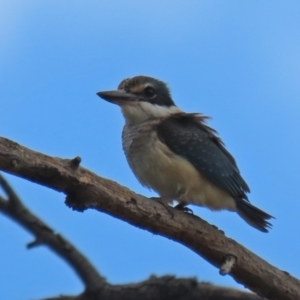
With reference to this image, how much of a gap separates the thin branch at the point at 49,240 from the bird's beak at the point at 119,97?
226cm

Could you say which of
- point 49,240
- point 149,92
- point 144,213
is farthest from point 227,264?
point 149,92

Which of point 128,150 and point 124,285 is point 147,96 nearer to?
point 128,150

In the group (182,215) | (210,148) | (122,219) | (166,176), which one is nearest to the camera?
(122,219)

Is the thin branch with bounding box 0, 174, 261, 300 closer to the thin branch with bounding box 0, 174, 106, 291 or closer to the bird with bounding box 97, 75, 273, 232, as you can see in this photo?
the thin branch with bounding box 0, 174, 106, 291

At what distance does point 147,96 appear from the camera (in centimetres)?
589

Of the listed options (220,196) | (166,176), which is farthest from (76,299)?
(220,196)

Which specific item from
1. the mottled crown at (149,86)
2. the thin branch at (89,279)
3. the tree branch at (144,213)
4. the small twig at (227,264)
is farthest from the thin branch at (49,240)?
the mottled crown at (149,86)

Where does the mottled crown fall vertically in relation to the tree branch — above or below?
above

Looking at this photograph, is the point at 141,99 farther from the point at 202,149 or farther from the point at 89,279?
the point at 89,279

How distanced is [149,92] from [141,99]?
0.15 m

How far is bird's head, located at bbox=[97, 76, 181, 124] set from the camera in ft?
18.7

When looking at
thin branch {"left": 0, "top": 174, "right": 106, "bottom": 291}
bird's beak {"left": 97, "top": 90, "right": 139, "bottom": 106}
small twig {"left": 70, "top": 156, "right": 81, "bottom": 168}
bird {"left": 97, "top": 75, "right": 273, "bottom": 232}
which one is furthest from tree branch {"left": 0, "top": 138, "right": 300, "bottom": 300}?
bird's beak {"left": 97, "top": 90, "right": 139, "bottom": 106}

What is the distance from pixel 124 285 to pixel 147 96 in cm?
246

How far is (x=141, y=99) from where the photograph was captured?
5.81 m
